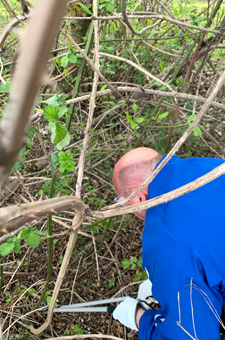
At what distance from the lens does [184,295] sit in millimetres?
1219

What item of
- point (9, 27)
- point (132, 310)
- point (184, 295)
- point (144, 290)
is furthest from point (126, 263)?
point (9, 27)

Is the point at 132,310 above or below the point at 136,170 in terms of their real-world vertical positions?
below

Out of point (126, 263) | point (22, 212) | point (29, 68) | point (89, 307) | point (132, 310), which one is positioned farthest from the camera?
point (126, 263)

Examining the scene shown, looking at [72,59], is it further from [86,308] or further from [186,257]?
[86,308]

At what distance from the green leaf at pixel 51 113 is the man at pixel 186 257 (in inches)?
30.0

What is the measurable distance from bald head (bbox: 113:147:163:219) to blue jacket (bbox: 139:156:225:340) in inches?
5.4

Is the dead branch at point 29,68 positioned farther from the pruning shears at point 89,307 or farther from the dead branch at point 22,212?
the pruning shears at point 89,307

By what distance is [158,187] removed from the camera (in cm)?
140

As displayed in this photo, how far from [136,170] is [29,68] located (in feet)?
4.48

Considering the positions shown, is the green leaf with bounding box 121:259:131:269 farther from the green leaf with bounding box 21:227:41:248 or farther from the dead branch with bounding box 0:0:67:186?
the dead branch with bounding box 0:0:67:186

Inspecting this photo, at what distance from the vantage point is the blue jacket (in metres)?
1.21

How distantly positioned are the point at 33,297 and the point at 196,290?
1195 millimetres

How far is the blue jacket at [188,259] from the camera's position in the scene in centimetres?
121

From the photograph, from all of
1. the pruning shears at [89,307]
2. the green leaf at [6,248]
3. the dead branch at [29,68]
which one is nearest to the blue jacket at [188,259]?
the pruning shears at [89,307]
